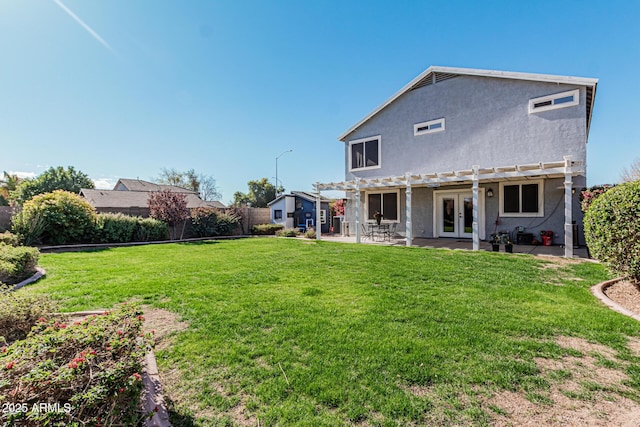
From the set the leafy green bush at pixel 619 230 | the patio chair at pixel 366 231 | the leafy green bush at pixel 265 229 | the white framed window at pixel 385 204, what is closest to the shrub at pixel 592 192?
the leafy green bush at pixel 619 230

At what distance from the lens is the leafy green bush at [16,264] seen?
5.82 metres

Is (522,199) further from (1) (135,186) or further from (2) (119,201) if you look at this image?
(1) (135,186)

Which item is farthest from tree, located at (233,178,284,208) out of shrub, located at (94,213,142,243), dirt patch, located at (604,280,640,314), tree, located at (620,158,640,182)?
dirt patch, located at (604,280,640,314)

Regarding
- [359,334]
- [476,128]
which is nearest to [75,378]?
[359,334]

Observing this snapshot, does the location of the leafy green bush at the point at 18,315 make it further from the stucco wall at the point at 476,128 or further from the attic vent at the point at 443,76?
the attic vent at the point at 443,76

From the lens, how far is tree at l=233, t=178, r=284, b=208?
39.0m

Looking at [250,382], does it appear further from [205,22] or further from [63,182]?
[63,182]

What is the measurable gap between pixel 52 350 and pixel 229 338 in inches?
67.4

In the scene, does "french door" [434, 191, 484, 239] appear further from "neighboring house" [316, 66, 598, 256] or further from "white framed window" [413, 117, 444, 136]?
"white framed window" [413, 117, 444, 136]

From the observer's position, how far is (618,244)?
178 inches

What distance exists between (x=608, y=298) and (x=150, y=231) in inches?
668

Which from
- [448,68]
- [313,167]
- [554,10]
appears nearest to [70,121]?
[313,167]

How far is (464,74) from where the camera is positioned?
11.7 metres

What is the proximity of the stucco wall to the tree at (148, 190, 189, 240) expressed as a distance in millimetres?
10625
